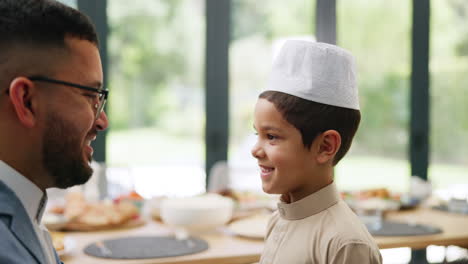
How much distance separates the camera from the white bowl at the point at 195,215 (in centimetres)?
212

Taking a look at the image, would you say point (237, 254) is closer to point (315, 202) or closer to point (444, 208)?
point (315, 202)

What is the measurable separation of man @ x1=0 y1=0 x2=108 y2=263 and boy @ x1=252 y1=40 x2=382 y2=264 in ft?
1.66

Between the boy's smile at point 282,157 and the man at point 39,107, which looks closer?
the man at point 39,107

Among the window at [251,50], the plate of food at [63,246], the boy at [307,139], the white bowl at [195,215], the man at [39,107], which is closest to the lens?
the man at [39,107]

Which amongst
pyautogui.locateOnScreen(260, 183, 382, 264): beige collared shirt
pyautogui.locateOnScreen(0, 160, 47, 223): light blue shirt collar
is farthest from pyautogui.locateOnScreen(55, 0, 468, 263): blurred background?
pyautogui.locateOnScreen(0, 160, 47, 223): light blue shirt collar

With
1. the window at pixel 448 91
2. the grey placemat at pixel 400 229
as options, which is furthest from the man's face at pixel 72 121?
the window at pixel 448 91

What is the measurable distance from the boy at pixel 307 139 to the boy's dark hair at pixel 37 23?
581mm

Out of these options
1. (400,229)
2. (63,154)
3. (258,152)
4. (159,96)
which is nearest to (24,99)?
(63,154)

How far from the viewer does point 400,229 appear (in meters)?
2.21

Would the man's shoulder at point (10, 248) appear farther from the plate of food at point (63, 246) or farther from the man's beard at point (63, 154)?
the plate of food at point (63, 246)

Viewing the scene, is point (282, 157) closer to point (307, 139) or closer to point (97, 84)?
point (307, 139)

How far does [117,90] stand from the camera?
476 cm

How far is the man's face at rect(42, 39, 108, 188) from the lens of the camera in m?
1.07

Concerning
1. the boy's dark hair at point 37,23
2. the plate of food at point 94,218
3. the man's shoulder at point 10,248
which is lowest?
the plate of food at point 94,218
